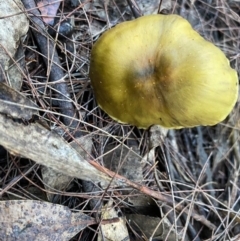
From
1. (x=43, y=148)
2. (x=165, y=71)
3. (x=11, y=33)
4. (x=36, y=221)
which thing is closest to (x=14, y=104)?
(x=43, y=148)

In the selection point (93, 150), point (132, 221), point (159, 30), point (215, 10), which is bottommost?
point (132, 221)

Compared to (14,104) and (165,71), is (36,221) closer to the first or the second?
(14,104)

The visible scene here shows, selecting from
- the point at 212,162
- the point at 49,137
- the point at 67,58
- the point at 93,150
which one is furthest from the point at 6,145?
the point at 212,162

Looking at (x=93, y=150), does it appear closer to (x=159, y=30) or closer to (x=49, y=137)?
(x=49, y=137)

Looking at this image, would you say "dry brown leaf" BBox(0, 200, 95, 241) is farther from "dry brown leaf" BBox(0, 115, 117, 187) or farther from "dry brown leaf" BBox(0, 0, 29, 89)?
"dry brown leaf" BBox(0, 0, 29, 89)

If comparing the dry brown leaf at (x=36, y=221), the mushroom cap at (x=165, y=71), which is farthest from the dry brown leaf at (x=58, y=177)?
the mushroom cap at (x=165, y=71)

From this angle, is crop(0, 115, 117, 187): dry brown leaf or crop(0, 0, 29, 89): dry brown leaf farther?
crop(0, 0, 29, 89): dry brown leaf

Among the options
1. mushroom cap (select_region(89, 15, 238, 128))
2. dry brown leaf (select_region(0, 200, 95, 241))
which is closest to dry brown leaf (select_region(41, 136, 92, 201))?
dry brown leaf (select_region(0, 200, 95, 241))

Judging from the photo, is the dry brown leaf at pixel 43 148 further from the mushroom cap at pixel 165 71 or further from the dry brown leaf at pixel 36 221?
the mushroom cap at pixel 165 71
